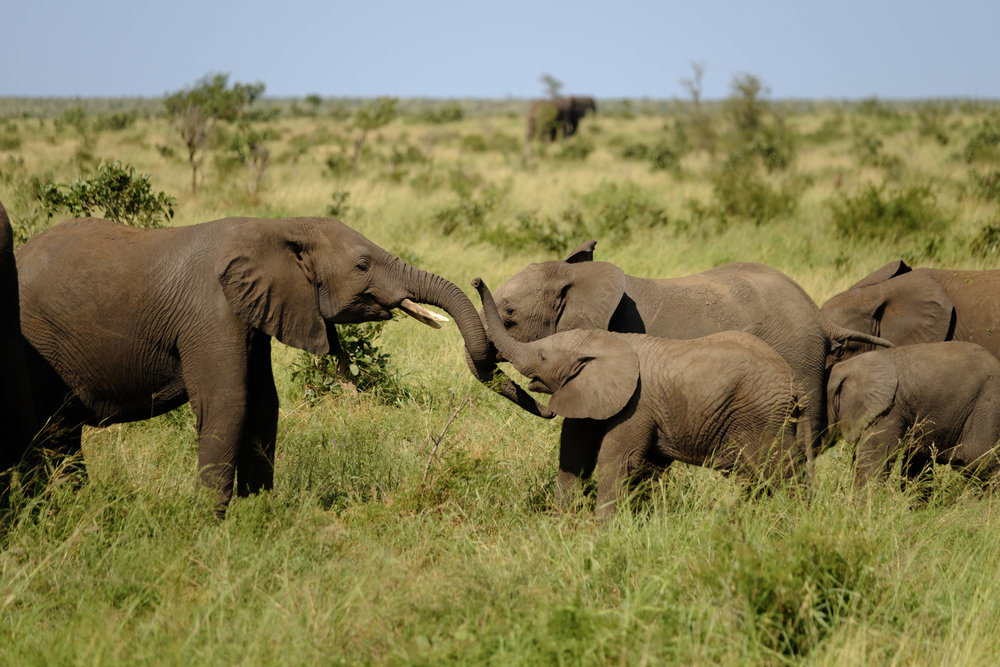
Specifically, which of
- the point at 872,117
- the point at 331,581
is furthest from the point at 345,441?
the point at 872,117

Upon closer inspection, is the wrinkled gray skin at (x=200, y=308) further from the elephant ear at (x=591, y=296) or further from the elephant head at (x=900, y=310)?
the elephant head at (x=900, y=310)

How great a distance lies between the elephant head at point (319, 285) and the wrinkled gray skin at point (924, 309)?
272cm

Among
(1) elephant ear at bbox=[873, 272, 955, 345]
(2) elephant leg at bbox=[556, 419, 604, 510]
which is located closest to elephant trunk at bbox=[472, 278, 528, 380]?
(2) elephant leg at bbox=[556, 419, 604, 510]

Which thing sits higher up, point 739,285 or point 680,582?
point 739,285

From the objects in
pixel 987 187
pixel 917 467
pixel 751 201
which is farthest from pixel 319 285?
pixel 987 187

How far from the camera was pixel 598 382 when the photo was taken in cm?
484

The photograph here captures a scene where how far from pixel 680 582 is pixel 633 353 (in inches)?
48.0

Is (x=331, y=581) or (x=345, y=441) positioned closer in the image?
(x=331, y=581)

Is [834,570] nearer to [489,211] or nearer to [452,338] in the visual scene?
[452,338]

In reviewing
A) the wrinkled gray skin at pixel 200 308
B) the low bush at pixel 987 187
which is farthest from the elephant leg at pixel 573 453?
the low bush at pixel 987 187

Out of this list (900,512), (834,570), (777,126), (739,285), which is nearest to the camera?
(834,570)

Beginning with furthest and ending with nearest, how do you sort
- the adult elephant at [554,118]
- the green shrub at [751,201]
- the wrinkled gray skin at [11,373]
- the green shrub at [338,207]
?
the adult elephant at [554,118] < the green shrub at [751,201] < the green shrub at [338,207] < the wrinkled gray skin at [11,373]

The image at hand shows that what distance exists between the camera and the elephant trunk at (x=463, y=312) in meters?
4.93

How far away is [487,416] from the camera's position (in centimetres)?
687
